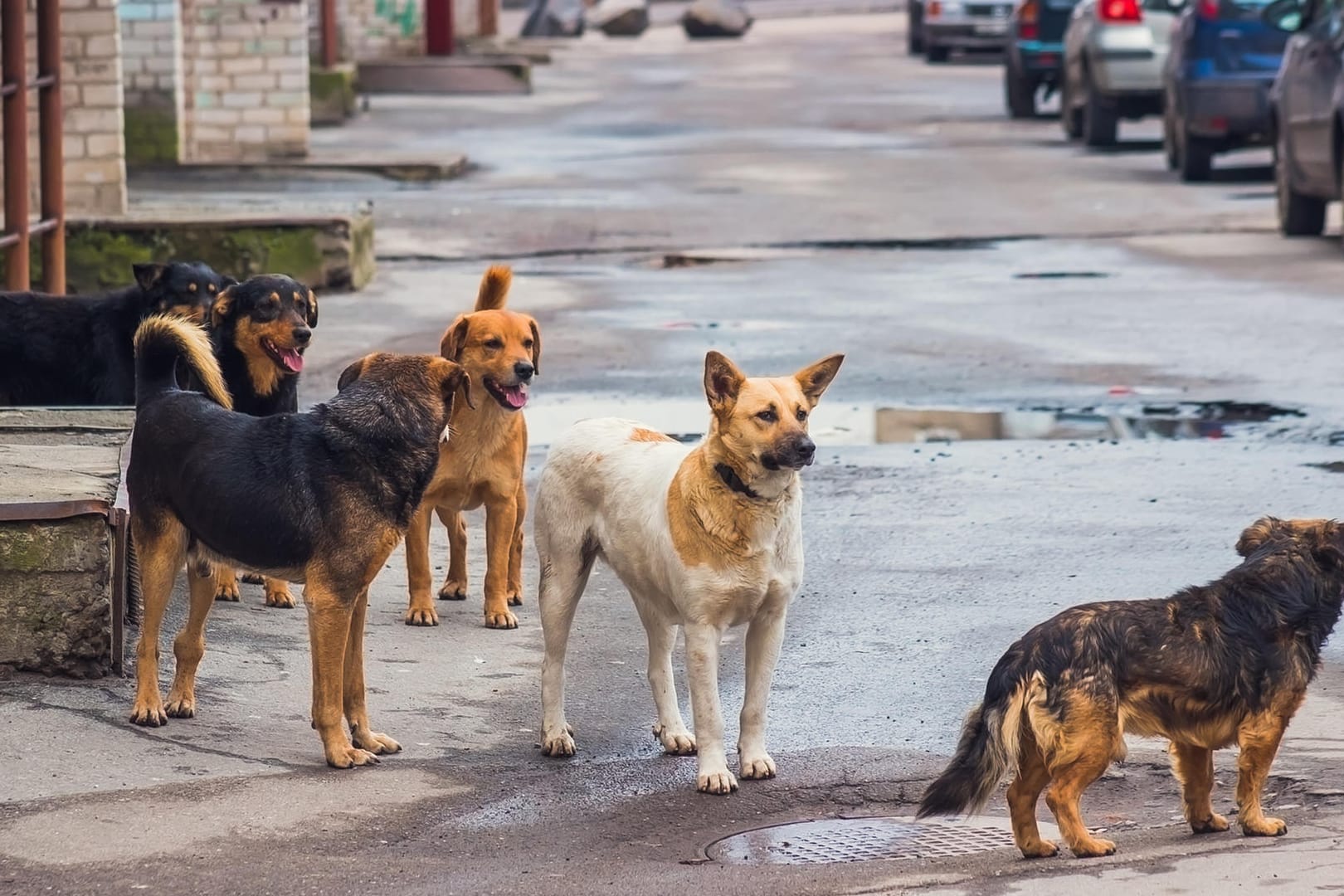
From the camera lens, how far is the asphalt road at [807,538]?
233 inches

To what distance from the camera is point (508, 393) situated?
8.10m

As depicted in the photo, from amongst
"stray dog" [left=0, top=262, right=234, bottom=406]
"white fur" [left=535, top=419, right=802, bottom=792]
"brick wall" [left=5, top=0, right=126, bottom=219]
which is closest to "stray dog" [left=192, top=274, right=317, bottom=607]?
"stray dog" [left=0, top=262, right=234, bottom=406]

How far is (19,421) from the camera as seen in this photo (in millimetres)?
8758

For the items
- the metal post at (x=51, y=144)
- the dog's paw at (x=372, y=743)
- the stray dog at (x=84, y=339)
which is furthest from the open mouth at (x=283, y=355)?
the metal post at (x=51, y=144)

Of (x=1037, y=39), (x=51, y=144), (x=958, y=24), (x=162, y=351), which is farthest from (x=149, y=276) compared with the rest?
(x=958, y=24)

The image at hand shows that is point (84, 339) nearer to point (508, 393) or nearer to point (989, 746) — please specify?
point (508, 393)

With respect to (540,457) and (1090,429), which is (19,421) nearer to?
(540,457)

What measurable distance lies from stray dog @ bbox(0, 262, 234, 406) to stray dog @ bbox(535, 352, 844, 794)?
3.16 meters

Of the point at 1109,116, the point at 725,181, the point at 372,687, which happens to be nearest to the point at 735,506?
the point at 372,687

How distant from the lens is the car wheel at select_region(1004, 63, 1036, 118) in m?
31.5

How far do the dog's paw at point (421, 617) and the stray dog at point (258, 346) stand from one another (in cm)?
46

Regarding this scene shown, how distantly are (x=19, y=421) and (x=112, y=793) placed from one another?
9.49ft

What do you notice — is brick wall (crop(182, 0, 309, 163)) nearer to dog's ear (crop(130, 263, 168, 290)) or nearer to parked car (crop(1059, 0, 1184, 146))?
parked car (crop(1059, 0, 1184, 146))

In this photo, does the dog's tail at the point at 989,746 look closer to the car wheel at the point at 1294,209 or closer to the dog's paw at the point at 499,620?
the dog's paw at the point at 499,620
